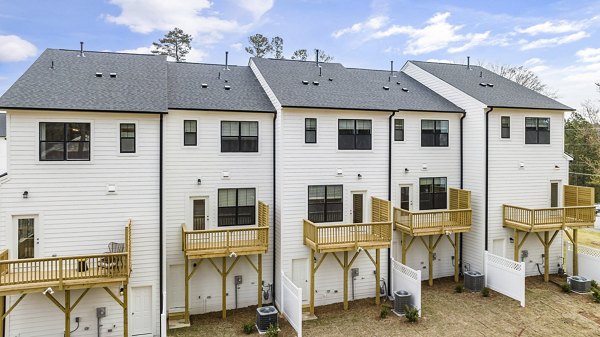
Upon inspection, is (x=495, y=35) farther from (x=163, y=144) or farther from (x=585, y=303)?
(x=163, y=144)

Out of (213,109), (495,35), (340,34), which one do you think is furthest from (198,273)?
(495,35)

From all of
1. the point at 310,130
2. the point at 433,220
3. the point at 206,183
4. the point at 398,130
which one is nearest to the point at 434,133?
the point at 398,130

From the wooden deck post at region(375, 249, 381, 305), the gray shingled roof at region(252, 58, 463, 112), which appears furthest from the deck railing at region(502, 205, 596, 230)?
the wooden deck post at region(375, 249, 381, 305)

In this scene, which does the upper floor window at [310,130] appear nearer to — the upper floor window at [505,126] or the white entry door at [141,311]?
the white entry door at [141,311]

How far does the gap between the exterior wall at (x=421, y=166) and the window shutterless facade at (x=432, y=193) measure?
0.20m

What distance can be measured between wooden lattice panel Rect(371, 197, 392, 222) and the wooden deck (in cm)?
622

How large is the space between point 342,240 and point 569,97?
1369 inches

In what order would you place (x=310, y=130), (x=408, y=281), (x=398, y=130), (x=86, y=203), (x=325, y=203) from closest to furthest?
(x=86, y=203) < (x=408, y=281) < (x=310, y=130) < (x=325, y=203) < (x=398, y=130)

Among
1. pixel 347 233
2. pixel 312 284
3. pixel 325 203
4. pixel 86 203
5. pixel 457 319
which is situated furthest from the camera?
pixel 325 203

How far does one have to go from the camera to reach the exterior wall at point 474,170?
1515cm

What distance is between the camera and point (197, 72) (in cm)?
1570

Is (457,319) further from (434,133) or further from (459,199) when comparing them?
(434,133)

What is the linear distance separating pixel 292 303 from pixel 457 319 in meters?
5.74

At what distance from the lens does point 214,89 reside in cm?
1430
